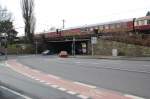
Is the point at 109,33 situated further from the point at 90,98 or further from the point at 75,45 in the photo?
the point at 90,98

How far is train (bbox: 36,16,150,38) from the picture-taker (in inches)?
2591

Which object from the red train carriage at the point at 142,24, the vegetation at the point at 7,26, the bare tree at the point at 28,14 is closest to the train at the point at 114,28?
the red train carriage at the point at 142,24

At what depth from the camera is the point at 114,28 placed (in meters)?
73.8

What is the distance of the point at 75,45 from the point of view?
10025 centimetres

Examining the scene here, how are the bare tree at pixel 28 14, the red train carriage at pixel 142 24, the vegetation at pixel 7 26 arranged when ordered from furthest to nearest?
the vegetation at pixel 7 26, the bare tree at pixel 28 14, the red train carriage at pixel 142 24

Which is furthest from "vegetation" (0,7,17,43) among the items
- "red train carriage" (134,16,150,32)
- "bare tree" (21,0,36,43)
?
"red train carriage" (134,16,150,32)

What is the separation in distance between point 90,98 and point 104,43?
55.2 meters

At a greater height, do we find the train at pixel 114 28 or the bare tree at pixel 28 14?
the bare tree at pixel 28 14

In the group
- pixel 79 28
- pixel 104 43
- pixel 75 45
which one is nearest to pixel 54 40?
pixel 75 45

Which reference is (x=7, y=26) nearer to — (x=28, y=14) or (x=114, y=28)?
(x=28, y=14)

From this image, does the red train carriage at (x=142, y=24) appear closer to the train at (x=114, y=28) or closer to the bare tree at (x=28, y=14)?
the train at (x=114, y=28)

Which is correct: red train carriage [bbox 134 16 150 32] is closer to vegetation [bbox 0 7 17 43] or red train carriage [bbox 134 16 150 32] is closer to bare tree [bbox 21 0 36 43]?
bare tree [bbox 21 0 36 43]

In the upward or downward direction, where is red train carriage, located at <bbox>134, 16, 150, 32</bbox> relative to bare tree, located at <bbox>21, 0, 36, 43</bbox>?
downward

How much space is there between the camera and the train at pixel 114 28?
65.8 meters
